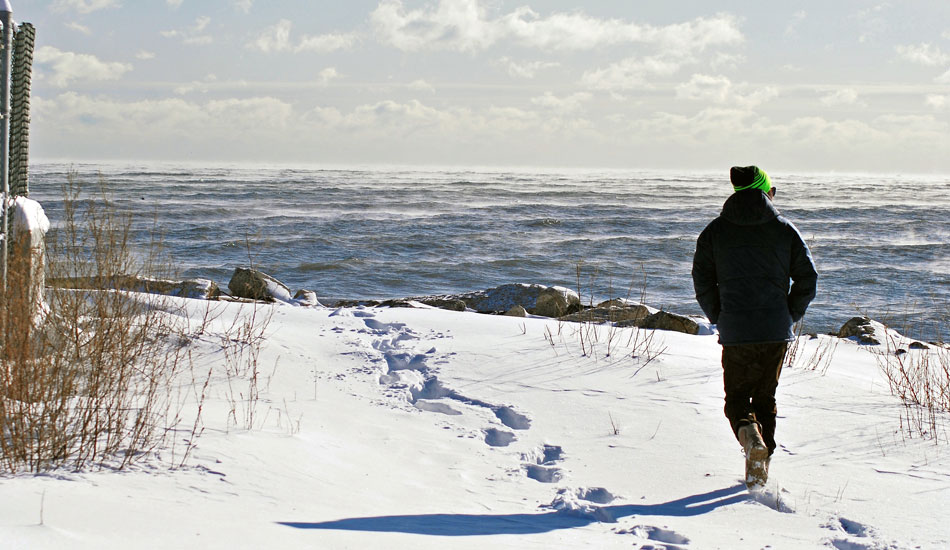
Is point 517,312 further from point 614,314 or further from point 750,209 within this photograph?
point 750,209

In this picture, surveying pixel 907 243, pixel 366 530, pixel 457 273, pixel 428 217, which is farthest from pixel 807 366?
pixel 428 217

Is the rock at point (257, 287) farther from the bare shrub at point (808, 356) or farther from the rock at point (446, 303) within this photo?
the bare shrub at point (808, 356)

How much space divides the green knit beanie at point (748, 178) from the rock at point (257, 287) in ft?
27.7

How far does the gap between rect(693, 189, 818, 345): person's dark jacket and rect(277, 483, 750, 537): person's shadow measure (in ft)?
3.15

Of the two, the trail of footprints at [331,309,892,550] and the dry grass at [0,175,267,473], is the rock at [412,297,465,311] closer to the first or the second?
the trail of footprints at [331,309,892,550]

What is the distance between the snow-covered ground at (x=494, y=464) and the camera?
11.5 ft

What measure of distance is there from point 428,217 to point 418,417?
2871cm

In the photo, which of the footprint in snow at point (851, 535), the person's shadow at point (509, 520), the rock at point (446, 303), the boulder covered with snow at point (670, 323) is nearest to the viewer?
the person's shadow at point (509, 520)

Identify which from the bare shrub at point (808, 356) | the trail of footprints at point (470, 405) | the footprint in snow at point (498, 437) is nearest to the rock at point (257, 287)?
the trail of footprints at point (470, 405)

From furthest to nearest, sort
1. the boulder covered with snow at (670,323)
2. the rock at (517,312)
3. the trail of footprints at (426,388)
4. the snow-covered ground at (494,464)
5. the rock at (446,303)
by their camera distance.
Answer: the rock at (446,303), the rock at (517,312), the boulder covered with snow at (670,323), the trail of footprints at (426,388), the snow-covered ground at (494,464)

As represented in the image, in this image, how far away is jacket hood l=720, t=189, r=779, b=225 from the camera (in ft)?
14.5

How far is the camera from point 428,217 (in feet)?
112

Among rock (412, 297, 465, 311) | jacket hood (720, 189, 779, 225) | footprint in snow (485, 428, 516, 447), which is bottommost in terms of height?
rock (412, 297, 465, 311)

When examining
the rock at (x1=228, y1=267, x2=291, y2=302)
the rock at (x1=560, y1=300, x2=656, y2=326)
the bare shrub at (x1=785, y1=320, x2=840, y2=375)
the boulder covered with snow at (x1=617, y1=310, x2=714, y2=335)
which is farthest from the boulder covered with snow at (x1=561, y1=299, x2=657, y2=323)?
the rock at (x1=228, y1=267, x2=291, y2=302)
